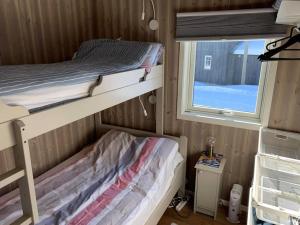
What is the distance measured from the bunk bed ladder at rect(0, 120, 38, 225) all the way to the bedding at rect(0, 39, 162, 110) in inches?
5.5

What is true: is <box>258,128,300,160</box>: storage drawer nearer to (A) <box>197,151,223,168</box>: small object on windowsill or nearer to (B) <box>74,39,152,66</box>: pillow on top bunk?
(A) <box>197,151,223,168</box>: small object on windowsill

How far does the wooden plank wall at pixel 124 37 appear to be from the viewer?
1.91m

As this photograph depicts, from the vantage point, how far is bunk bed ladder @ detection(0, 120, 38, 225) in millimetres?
978

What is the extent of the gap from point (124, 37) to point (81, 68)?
3.23ft

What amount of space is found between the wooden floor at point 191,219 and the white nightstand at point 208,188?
54 mm

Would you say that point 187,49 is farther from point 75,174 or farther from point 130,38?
point 75,174

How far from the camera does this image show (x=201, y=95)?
2.42 m

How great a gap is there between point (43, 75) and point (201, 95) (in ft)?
5.05

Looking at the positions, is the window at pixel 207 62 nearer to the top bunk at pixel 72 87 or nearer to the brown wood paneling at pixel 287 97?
the top bunk at pixel 72 87

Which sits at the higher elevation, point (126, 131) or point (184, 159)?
point (126, 131)

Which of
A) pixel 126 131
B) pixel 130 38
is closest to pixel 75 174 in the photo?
pixel 126 131

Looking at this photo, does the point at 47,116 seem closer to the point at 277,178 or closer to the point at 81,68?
the point at 81,68

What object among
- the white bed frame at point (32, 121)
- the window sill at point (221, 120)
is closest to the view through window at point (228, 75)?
the window sill at point (221, 120)

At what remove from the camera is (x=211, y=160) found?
2.25m
